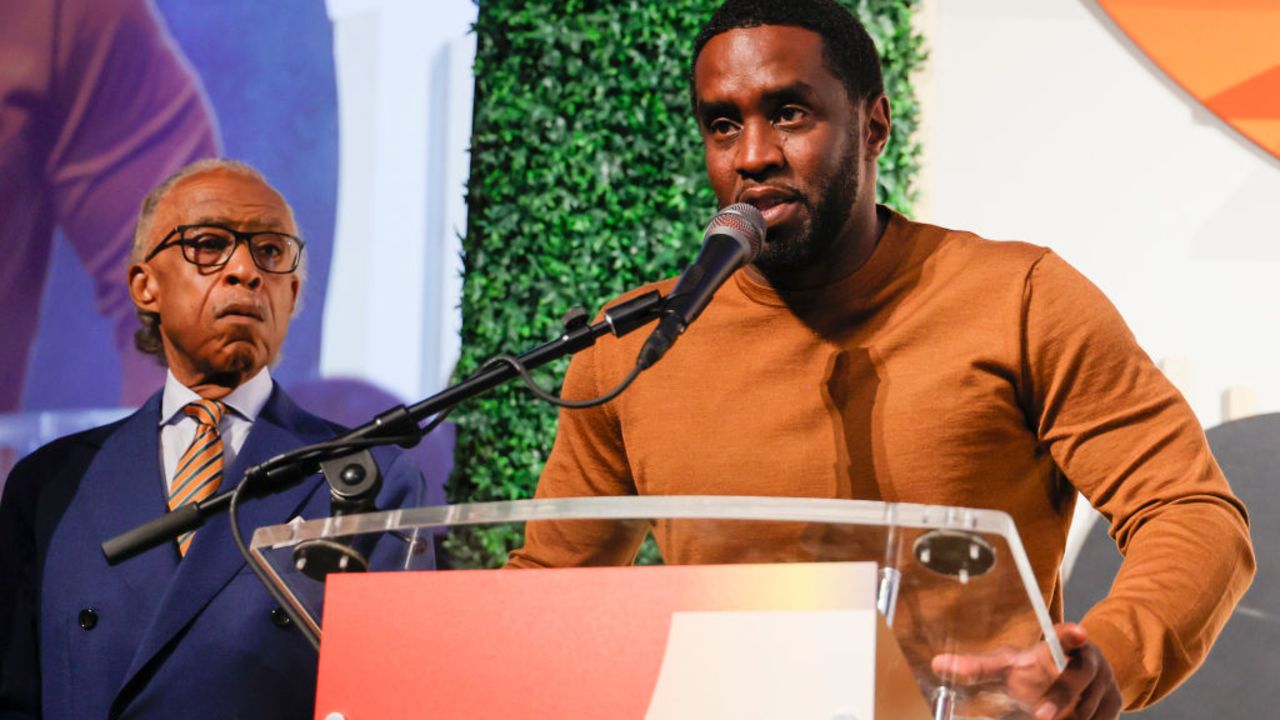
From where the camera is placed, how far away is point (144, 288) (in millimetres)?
3090

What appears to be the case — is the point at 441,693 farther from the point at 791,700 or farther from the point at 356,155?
the point at 356,155

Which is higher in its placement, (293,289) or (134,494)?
(293,289)

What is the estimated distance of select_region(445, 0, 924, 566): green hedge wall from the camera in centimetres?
448

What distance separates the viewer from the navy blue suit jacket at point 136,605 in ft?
8.53

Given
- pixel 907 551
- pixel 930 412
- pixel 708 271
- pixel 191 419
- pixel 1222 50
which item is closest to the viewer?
pixel 907 551

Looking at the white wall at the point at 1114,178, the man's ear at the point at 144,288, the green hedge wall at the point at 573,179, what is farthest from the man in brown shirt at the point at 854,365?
the white wall at the point at 1114,178

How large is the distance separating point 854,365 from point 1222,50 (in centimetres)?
274

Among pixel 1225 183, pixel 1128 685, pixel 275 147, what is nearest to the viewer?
pixel 1128 685

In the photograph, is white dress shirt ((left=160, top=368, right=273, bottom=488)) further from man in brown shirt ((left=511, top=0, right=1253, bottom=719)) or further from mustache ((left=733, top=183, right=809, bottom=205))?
mustache ((left=733, top=183, right=809, bottom=205))

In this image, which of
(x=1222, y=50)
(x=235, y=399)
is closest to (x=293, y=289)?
(x=235, y=399)

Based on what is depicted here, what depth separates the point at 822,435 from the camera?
2164 mm

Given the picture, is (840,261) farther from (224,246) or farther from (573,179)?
(573,179)

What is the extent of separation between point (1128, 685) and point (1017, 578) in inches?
16.3

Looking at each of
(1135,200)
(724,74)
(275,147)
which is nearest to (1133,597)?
(724,74)
